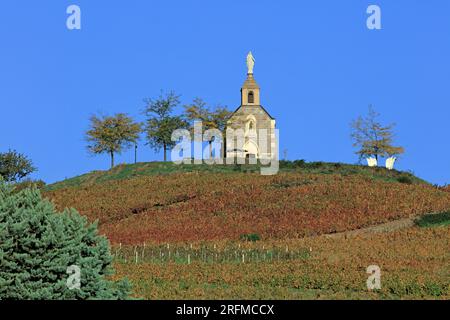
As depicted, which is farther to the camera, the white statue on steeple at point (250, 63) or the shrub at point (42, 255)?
the white statue on steeple at point (250, 63)

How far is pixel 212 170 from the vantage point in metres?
66.6

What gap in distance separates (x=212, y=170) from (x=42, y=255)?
154 ft

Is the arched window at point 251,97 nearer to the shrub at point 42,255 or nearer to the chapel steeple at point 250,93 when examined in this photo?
the chapel steeple at point 250,93

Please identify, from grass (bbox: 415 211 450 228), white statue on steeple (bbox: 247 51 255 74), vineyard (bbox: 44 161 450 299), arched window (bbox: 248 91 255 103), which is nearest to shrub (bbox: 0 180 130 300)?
vineyard (bbox: 44 161 450 299)

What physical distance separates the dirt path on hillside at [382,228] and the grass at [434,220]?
484 millimetres

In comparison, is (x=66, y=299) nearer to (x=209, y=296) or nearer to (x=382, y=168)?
(x=209, y=296)

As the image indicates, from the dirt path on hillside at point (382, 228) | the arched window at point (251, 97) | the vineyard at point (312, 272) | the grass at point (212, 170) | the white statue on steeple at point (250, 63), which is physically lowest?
the vineyard at point (312, 272)

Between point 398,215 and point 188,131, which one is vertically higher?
point 188,131

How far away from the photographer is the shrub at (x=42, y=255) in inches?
773

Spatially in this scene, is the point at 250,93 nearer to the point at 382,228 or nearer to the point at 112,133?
the point at 112,133

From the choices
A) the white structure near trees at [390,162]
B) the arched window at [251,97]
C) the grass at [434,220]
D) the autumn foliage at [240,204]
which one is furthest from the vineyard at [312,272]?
the arched window at [251,97]
